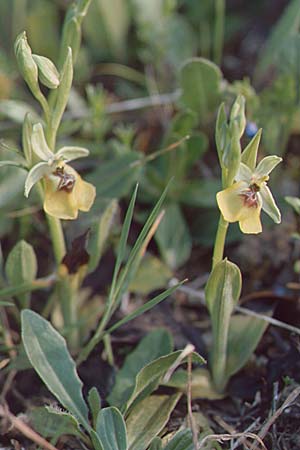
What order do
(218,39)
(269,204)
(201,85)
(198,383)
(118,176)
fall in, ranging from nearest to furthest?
(269,204), (198,383), (118,176), (201,85), (218,39)

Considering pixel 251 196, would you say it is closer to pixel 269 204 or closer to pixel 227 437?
pixel 269 204

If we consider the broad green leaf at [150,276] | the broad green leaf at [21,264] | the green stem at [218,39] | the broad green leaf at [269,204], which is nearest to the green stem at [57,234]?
the broad green leaf at [21,264]

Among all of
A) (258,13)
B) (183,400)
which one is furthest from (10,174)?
(258,13)

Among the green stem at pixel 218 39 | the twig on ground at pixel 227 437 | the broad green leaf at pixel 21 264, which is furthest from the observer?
the green stem at pixel 218 39

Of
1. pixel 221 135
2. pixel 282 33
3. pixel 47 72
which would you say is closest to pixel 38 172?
pixel 47 72

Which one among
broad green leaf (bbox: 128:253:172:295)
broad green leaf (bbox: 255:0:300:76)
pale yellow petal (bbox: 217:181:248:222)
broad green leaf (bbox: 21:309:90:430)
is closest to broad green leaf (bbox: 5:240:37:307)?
broad green leaf (bbox: 21:309:90:430)

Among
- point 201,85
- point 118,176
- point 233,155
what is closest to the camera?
point 233,155

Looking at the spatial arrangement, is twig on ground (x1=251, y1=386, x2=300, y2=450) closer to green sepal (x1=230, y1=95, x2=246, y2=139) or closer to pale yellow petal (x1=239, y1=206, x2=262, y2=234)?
pale yellow petal (x1=239, y1=206, x2=262, y2=234)

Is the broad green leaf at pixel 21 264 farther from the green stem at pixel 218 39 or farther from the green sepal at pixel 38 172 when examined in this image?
the green stem at pixel 218 39
